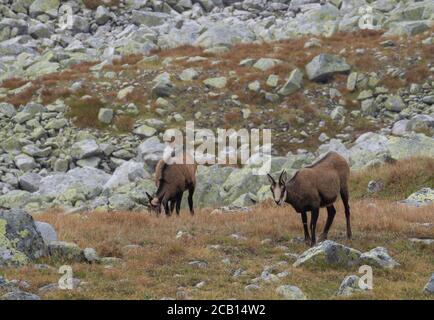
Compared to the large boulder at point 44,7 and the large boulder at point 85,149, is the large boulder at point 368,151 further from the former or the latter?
the large boulder at point 44,7

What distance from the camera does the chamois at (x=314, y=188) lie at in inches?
578

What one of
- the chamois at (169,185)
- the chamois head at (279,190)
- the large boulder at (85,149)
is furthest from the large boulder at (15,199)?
the chamois head at (279,190)

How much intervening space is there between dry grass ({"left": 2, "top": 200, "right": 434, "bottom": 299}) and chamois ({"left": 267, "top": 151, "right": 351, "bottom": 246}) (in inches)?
28.3

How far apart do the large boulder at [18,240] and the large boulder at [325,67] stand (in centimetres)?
2861

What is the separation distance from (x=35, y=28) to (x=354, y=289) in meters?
49.2

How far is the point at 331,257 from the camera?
42.2ft

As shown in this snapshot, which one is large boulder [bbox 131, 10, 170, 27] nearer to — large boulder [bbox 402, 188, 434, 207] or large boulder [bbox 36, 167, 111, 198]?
large boulder [bbox 36, 167, 111, 198]

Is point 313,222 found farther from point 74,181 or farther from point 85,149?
point 85,149

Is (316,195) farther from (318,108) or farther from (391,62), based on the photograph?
(391,62)

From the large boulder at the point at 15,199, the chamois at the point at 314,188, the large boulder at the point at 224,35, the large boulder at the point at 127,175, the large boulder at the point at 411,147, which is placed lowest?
the large boulder at the point at 15,199

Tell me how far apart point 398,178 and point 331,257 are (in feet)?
41.2

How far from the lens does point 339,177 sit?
16.0 meters

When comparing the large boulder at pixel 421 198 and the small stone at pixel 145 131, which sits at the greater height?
the small stone at pixel 145 131

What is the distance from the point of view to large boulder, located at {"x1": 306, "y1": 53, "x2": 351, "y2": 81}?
129 feet
